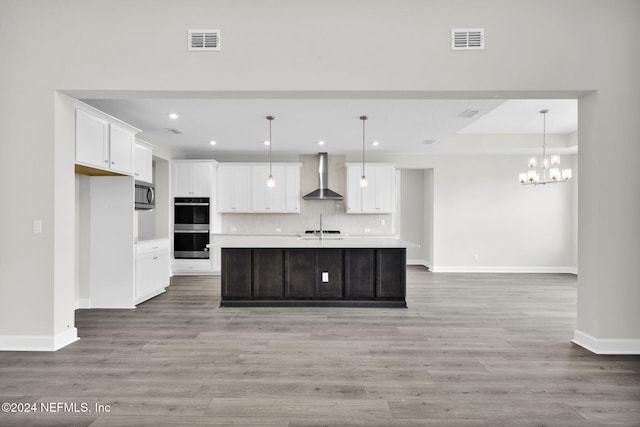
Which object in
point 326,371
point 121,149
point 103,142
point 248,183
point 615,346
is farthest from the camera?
point 248,183

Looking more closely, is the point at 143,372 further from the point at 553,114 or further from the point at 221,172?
the point at 553,114

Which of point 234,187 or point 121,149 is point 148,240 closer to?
point 121,149

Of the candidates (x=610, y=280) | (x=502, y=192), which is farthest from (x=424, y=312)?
(x=502, y=192)

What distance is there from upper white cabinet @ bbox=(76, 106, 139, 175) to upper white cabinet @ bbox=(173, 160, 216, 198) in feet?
9.17

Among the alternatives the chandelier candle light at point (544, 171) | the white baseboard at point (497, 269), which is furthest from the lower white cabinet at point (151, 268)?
the chandelier candle light at point (544, 171)

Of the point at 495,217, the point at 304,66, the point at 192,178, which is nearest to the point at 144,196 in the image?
the point at 192,178

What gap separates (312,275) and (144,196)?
114 inches

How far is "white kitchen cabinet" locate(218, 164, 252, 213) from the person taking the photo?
8500 millimetres

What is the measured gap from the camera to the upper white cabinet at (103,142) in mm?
4102

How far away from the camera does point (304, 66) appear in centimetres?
355

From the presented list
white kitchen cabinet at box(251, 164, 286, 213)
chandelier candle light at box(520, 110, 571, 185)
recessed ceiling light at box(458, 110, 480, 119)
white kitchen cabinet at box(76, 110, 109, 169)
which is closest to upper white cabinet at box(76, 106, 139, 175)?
white kitchen cabinet at box(76, 110, 109, 169)

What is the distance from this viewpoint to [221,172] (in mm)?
8500

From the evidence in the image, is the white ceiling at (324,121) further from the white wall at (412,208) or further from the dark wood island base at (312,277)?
the dark wood island base at (312,277)

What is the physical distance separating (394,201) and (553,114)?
3.48 m
